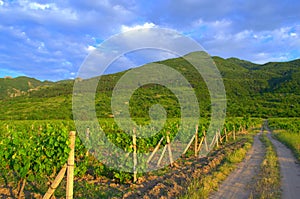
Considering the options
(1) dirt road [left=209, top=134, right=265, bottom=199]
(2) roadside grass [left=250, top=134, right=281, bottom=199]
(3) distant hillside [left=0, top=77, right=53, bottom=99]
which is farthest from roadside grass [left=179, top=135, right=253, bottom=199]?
(3) distant hillside [left=0, top=77, right=53, bottom=99]

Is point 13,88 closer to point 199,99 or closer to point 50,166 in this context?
point 199,99

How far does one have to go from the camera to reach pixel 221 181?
24.5ft

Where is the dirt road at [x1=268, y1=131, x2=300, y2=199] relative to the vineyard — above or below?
below

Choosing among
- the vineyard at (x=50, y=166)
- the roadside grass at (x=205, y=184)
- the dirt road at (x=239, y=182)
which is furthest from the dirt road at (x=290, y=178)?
the vineyard at (x=50, y=166)

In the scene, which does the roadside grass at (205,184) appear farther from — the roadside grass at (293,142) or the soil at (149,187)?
the roadside grass at (293,142)

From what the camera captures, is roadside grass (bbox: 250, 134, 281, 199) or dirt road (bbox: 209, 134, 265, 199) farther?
dirt road (bbox: 209, 134, 265, 199)

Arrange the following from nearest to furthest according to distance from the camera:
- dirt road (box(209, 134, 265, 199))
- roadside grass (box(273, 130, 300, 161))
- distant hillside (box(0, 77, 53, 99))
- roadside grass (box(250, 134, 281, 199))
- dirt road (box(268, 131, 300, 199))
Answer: roadside grass (box(250, 134, 281, 199)) → dirt road (box(209, 134, 265, 199)) → dirt road (box(268, 131, 300, 199)) → roadside grass (box(273, 130, 300, 161)) → distant hillside (box(0, 77, 53, 99))

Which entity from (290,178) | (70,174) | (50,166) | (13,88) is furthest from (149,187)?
(13,88)

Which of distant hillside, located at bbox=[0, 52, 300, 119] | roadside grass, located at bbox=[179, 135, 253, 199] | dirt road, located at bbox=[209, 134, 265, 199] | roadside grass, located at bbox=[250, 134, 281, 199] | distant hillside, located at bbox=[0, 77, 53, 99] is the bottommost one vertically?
dirt road, located at bbox=[209, 134, 265, 199]

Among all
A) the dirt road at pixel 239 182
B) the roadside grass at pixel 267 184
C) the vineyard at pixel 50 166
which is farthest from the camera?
the dirt road at pixel 239 182

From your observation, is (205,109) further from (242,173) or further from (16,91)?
(16,91)

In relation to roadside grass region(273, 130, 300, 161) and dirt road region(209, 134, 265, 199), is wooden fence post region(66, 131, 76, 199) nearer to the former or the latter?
dirt road region(209, 134, 265, 199)

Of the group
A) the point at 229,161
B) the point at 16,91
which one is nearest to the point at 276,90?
the point at 229,161

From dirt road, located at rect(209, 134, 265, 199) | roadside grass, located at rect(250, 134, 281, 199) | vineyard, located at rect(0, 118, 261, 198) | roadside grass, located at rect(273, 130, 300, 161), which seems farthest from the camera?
roadside grass, located at rect(273, 130, 300, 161)
